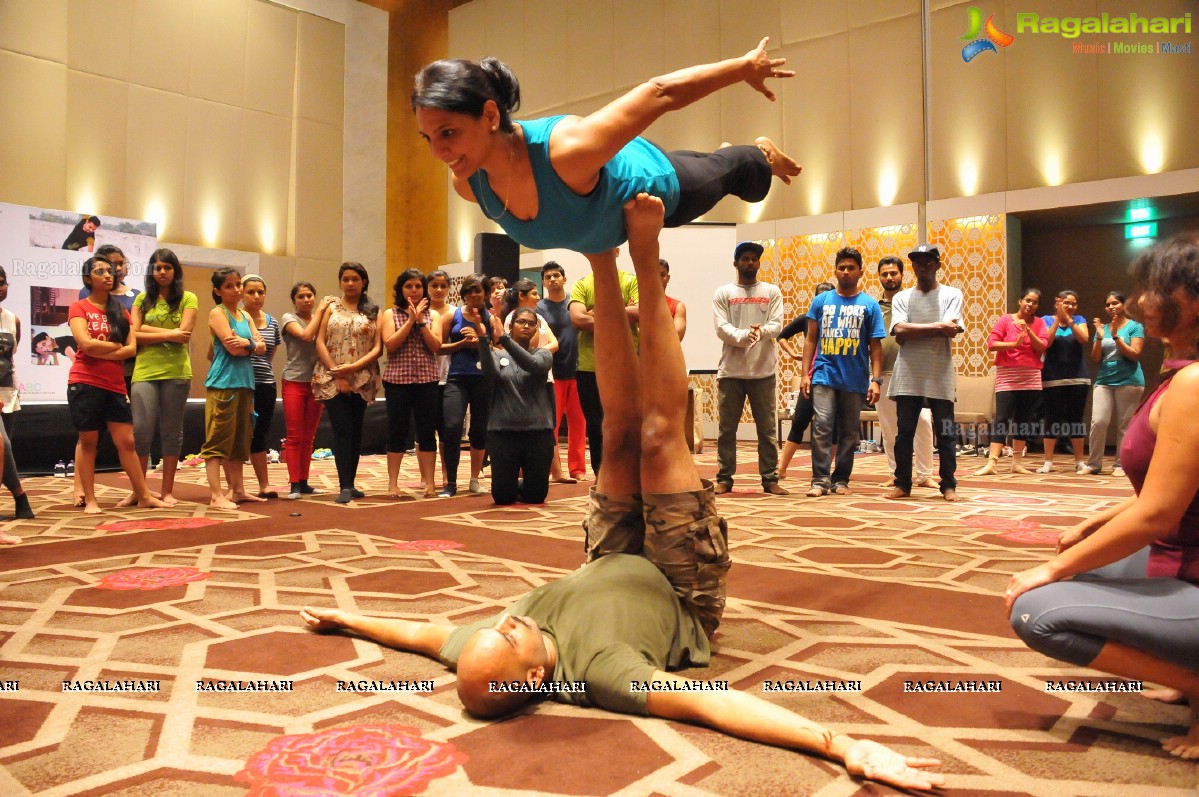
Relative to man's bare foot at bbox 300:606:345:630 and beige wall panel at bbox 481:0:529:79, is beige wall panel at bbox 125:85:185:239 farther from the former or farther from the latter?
man's bare foot at bbox 300:606:345:630

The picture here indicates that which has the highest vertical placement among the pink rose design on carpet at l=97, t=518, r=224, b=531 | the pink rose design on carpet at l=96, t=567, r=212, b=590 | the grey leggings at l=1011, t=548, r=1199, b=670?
the grey leggings at l=1011, t=548, r=1199, b=670

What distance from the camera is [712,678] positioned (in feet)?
6.09

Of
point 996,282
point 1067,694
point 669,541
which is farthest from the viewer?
point 996,282

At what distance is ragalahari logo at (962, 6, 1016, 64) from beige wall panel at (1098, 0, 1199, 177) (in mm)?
931

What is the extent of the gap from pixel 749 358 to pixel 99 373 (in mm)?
3639

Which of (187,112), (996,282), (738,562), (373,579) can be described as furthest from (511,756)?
(187,112)

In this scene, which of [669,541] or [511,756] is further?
[669,541]

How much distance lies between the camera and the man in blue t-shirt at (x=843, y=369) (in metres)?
5.12

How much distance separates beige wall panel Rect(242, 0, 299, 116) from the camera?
38.2 feet

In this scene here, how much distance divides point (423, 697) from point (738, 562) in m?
1.62

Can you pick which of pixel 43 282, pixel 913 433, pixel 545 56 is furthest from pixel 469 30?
pixel 913 433

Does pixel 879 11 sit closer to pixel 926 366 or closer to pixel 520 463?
pixel 926 366

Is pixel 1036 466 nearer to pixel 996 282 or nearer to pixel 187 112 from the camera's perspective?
pixel 996 282

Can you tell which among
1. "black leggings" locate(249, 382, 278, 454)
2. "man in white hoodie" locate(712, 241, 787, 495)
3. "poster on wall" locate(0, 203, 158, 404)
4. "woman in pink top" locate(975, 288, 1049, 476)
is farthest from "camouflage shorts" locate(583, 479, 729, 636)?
"poster on wall" locate(0, 203, 158, 404)
